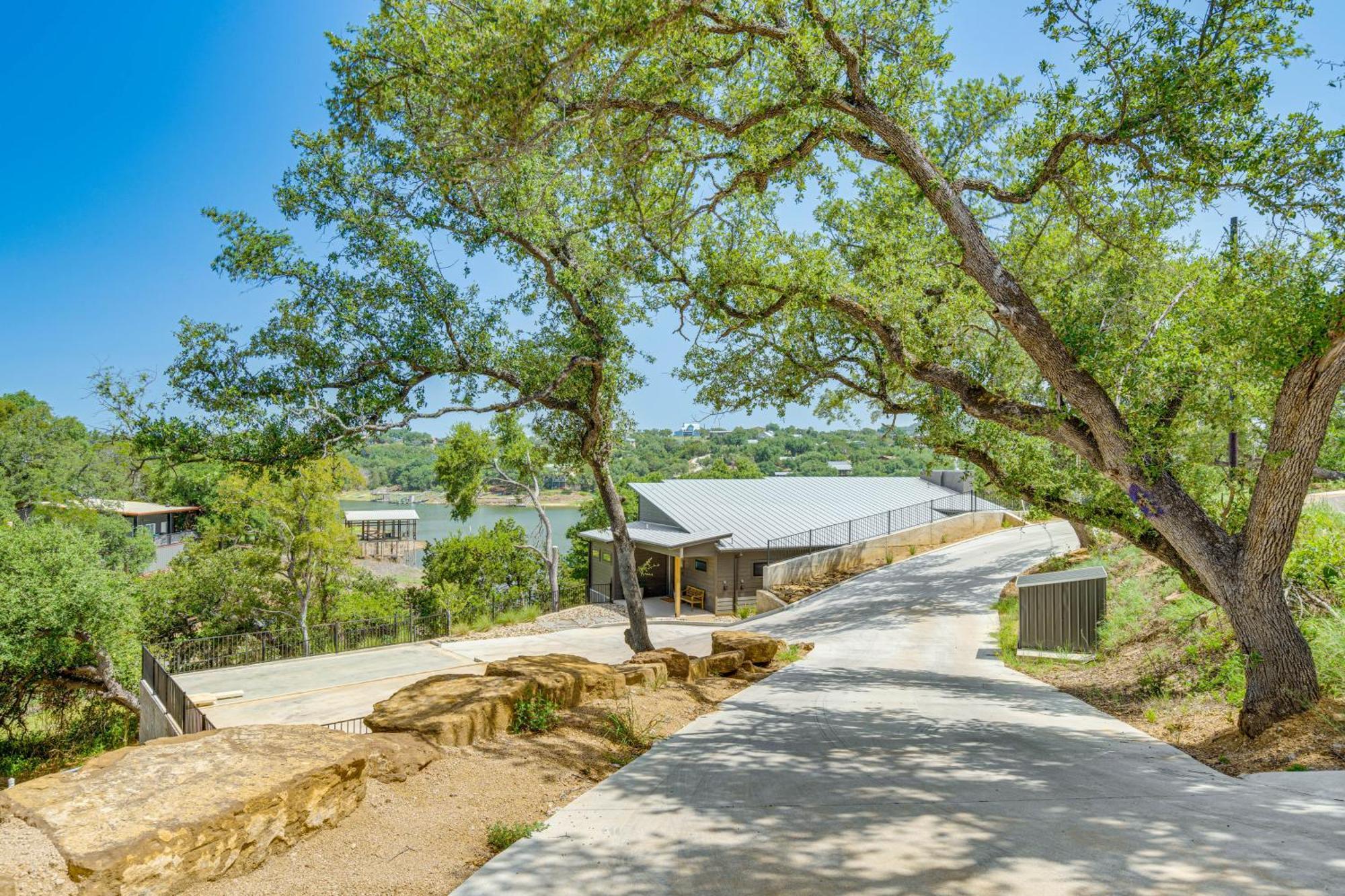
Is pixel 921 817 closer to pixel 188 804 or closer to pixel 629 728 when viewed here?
pixel 629 728

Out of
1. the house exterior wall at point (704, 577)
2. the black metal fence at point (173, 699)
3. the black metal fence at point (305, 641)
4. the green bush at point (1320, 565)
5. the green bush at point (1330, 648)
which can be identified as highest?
the green bush at point (1320, 565)

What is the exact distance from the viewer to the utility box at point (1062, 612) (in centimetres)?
1084

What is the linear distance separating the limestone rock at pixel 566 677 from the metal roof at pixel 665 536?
13.8m

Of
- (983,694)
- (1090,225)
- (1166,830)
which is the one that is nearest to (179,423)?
(1166,830)

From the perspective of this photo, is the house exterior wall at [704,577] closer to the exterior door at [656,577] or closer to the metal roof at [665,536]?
the metal roof at [665,536]

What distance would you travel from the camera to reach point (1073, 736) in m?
6.41

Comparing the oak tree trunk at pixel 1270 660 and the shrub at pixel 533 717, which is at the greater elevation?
the oak tree trunk at pixel 1270 660

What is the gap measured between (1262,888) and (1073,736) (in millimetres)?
3639

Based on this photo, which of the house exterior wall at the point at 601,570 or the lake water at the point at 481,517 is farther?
the lake water at the point at 481,517

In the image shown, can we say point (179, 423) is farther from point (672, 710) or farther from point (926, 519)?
point (926, 519)

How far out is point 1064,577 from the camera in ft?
36.8

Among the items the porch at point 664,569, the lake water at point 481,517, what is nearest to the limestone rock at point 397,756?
the porch at point 664,569

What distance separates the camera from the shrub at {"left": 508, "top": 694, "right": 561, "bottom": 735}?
18.6 feet

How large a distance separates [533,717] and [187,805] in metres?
2.80
